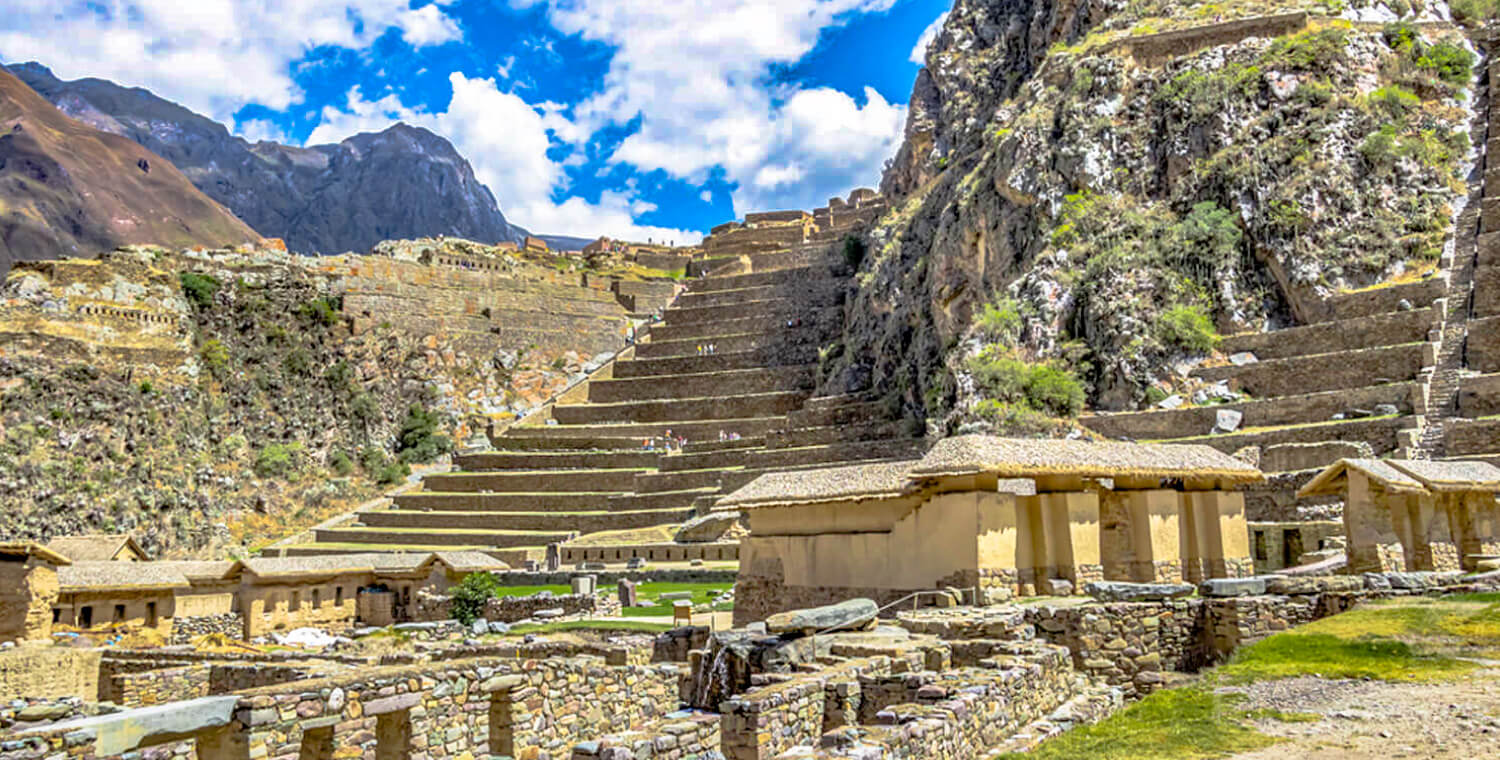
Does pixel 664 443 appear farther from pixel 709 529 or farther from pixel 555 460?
pixel 709 529

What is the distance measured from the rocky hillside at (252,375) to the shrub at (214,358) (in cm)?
9

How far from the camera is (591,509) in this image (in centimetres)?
4688

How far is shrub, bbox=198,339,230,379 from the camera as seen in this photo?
51.8 m

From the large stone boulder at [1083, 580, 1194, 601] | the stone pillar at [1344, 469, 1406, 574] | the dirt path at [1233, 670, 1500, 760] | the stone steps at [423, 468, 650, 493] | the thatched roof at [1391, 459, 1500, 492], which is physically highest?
the stone steps at [423, 468, 650, 493]

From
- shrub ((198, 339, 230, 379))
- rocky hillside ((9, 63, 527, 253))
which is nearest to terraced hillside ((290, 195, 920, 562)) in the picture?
shrub ((198, 339, 230, 379))

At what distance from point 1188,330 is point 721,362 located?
3163cm

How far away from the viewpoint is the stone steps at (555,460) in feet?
169

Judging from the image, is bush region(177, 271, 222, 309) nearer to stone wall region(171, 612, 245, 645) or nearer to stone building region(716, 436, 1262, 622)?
stone wall region(171, 612, 245, 645)

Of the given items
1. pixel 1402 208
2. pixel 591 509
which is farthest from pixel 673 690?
pixel 591 509

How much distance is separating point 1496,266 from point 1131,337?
32.3 ft

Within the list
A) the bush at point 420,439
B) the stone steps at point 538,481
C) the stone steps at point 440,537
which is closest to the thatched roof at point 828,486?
the stone steps at point 440,537

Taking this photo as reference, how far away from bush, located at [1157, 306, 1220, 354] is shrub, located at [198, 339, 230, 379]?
4275 centimetres

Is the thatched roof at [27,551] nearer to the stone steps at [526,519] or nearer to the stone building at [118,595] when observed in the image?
the stone building at [118,595]

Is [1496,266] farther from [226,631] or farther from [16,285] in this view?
[16,285]
